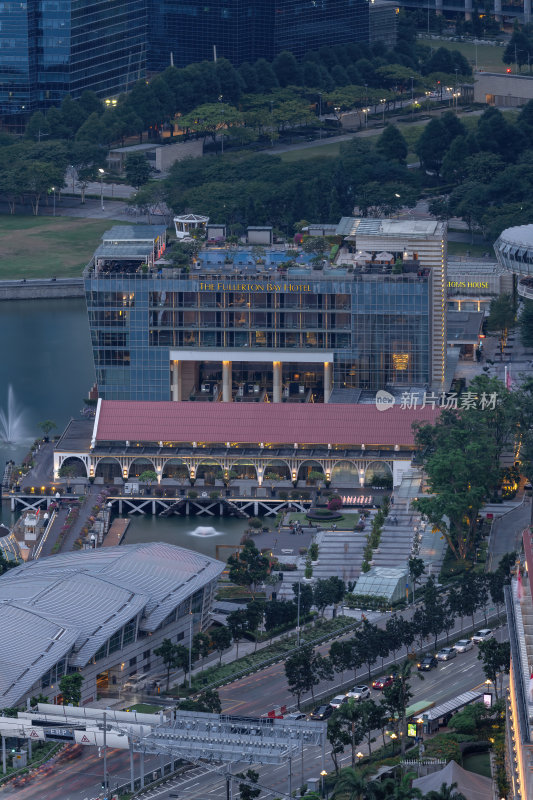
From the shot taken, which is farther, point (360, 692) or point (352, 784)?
point (360, 692)

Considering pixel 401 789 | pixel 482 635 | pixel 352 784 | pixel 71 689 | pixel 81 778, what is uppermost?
pixel 401 789

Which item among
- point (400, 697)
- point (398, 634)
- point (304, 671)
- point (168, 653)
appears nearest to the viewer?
point (400, 697)

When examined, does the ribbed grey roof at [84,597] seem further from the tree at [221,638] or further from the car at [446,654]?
the car at [446,654]

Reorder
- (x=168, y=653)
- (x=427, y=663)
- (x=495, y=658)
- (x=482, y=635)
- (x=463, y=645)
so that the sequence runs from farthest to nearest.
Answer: (x=482, y=635) → (x=463, y=645) → (x=427, y=663) → (x=168, y=653) → (x=495, y=658)

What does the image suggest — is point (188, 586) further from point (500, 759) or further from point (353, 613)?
point (500, 759)

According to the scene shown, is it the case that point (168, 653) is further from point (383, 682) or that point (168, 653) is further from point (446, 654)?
point (446, 654)

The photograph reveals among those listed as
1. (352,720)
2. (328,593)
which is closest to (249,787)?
(352,720)

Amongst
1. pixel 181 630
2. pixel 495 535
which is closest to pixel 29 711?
pixel 181 630
